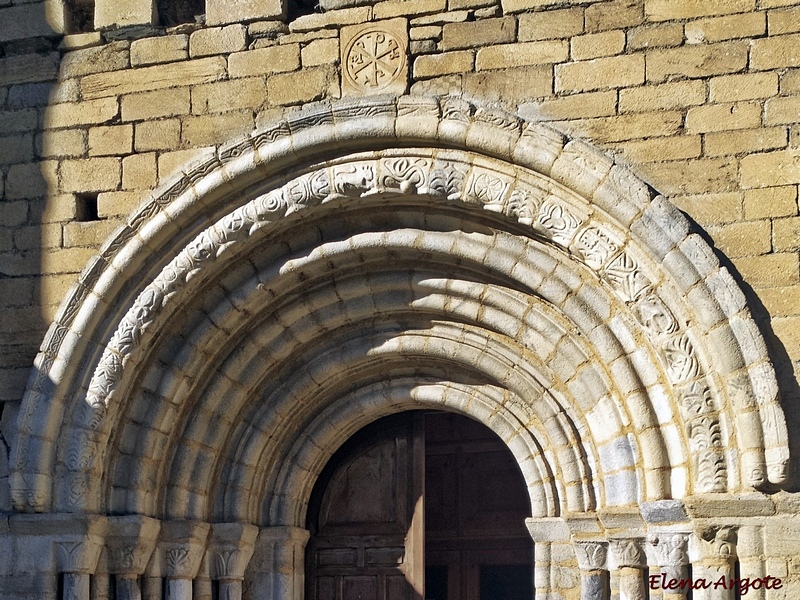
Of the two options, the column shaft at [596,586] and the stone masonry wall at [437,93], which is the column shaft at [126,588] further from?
the column shaft at [596,586]

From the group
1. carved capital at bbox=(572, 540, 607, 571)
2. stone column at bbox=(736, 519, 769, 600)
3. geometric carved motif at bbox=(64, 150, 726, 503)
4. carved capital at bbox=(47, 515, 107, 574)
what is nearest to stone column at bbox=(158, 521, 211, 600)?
carved capital at bbox=(47, 515, 107, 574)

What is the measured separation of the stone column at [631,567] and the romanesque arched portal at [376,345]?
0.05ft

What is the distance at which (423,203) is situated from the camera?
639cm

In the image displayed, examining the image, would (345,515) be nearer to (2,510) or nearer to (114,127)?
(2,510)

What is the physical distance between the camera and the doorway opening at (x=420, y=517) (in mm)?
7398

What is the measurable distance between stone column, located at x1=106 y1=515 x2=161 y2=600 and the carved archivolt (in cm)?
20

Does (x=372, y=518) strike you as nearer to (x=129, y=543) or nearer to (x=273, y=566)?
(x=273, y=566)

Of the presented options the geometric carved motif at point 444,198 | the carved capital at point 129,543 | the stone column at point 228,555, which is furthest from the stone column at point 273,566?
the geometric carved motif at point 444,198

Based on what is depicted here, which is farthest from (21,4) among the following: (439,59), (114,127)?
(439,59)

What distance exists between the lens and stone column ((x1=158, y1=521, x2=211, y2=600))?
674 centimetres

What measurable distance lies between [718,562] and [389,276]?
2215 millimetres

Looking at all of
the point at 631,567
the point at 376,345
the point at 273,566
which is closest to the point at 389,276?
the point at 376,345

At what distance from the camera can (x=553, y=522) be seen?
21.8ft

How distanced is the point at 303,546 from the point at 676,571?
2483 millimetres
